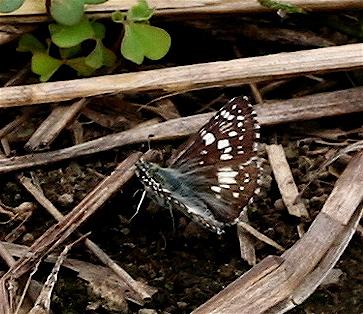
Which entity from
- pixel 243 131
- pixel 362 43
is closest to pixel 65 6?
pixel 243 131

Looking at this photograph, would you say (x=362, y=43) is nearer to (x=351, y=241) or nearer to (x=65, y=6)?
(x=351, y=241)

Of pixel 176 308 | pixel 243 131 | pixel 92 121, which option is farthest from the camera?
pixel 92 121

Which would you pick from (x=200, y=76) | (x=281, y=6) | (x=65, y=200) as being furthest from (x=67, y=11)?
(x=281, y=6)

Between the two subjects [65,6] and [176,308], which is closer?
[176,308]

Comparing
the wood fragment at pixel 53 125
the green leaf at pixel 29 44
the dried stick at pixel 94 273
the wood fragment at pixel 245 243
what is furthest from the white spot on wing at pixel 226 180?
the green leaf at pixel 29 44

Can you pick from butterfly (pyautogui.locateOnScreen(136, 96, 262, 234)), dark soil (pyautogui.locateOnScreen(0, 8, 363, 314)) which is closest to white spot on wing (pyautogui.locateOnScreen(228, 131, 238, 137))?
butterfly (pyautogui.locateOnScreen(136, 96, 262, 234))

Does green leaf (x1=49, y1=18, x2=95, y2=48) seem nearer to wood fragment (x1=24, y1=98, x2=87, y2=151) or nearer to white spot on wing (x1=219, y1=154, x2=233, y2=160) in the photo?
wood fragment (x1=24, y1=98, x2=87, y2=151)
